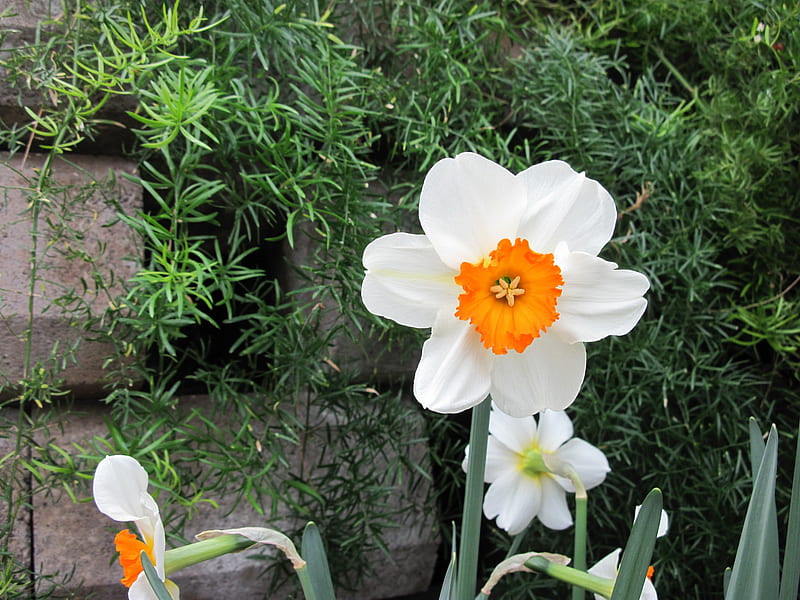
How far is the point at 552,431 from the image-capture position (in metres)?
0.74

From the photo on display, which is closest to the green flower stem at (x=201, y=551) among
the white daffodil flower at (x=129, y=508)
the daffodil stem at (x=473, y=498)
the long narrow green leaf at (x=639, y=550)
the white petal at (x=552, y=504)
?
the white daffodil flower at (x=129, y=508)

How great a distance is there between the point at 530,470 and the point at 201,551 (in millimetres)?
370

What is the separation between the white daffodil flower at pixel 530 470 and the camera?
0.72 meters

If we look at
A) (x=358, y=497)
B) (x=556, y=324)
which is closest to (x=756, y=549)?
(x=556, y=324)

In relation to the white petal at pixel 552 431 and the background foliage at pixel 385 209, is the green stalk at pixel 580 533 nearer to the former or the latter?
the white petal at pixel 552 431

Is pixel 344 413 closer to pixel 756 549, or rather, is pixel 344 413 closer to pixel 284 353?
pixel 284 353

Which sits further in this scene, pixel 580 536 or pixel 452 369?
pixel 580 536

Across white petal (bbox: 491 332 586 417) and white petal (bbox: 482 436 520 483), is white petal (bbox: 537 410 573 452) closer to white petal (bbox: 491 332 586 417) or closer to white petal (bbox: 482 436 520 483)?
white petal (bbox: 482 436 520 483)

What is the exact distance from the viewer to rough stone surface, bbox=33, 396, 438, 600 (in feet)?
2.79

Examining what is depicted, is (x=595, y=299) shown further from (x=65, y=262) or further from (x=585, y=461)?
(x=65, y=262)

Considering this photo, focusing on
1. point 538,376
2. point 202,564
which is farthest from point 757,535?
point 202,564

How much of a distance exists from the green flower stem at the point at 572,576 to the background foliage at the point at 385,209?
1.33ft

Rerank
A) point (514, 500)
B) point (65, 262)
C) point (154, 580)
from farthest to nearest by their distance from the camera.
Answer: point (65, 262), point (514, 500), point (154, 580)

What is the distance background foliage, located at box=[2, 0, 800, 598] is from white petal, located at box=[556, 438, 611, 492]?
252mm
